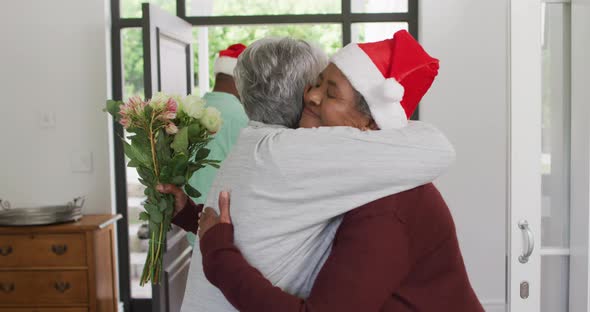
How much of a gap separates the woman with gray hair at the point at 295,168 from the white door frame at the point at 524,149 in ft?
3.54

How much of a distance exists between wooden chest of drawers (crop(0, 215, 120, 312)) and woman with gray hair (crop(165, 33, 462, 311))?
2.51 meters

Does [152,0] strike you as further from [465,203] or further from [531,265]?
[531,265]

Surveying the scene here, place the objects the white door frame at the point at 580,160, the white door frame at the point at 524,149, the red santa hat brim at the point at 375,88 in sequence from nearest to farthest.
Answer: the red santa hat brim at the point at 375,88 < the white door frame at the point at 524,149 < the white door frame at the point at 580,160

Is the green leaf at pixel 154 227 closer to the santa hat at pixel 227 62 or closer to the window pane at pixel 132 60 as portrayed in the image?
the santa hat at pixel 227 62

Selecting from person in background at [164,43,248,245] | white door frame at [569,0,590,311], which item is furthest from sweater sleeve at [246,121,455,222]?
person in background at [164,43,248,245]

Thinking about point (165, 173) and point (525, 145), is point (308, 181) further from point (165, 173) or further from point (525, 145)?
point (525, 145)

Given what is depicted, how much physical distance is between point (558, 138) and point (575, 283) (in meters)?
0.55

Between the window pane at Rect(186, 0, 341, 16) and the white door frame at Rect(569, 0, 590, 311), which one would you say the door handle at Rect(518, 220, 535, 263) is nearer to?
the white door frame at Rect(569, 0, 590, 311)

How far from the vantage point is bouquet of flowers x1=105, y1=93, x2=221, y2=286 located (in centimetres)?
180

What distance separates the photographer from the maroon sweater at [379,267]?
1.19 metres

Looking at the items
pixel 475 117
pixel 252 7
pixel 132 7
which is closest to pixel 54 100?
pixel 132 7

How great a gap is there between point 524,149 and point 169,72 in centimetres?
220

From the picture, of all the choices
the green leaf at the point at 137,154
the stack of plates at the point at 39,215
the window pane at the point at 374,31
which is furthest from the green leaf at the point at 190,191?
the window pane at the point at 374,31

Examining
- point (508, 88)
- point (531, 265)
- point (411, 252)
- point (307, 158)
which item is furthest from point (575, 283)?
point (307, 158)
